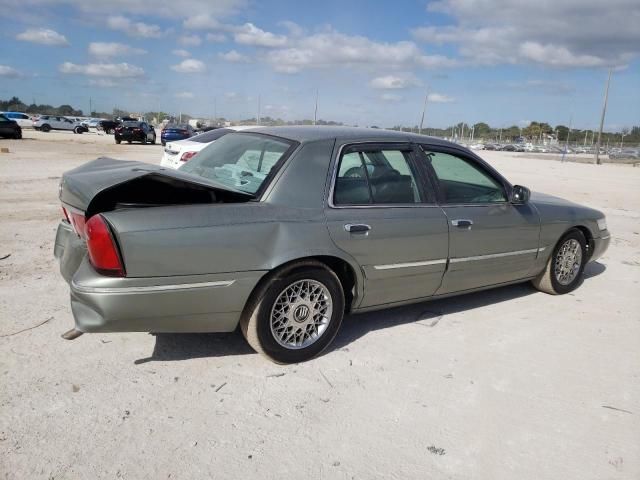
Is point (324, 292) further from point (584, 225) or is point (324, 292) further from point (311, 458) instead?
point (584, 225)

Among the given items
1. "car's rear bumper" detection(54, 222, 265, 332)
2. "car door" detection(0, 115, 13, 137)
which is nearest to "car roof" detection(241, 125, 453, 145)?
"car's rear bumper" detection(54, 222, 265, 332)

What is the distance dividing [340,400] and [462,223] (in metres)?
1.83

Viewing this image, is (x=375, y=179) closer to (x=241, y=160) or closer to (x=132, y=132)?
(x=241, y=160)

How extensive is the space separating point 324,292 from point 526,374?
1517 millimetres

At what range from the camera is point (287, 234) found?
3301 millimetres

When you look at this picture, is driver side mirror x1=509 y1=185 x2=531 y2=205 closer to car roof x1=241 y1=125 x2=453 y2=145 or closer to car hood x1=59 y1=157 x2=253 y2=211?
car roof x1=241 y1=125 x2=453 y2=145

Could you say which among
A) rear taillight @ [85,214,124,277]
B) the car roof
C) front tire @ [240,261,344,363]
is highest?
the car roof

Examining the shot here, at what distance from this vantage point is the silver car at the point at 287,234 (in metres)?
2.95

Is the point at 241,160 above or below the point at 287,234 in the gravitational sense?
above

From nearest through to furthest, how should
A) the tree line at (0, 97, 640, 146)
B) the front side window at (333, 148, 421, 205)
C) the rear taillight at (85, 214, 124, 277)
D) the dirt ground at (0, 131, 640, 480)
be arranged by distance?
the dirt ground at (0, 131, 640, 480) → the rear taillight at (85, 214, 124, 277) → the front side window at (333, 148, 421, 205) → the tree line at (0, 97, 640, 146)

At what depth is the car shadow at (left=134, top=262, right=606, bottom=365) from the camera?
3.64m

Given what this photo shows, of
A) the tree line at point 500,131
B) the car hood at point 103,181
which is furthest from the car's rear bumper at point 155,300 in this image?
the tree line at point 500,131

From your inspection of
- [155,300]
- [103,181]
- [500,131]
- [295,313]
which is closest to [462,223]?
[295,313]

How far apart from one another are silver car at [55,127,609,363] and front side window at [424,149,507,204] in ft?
0.04
